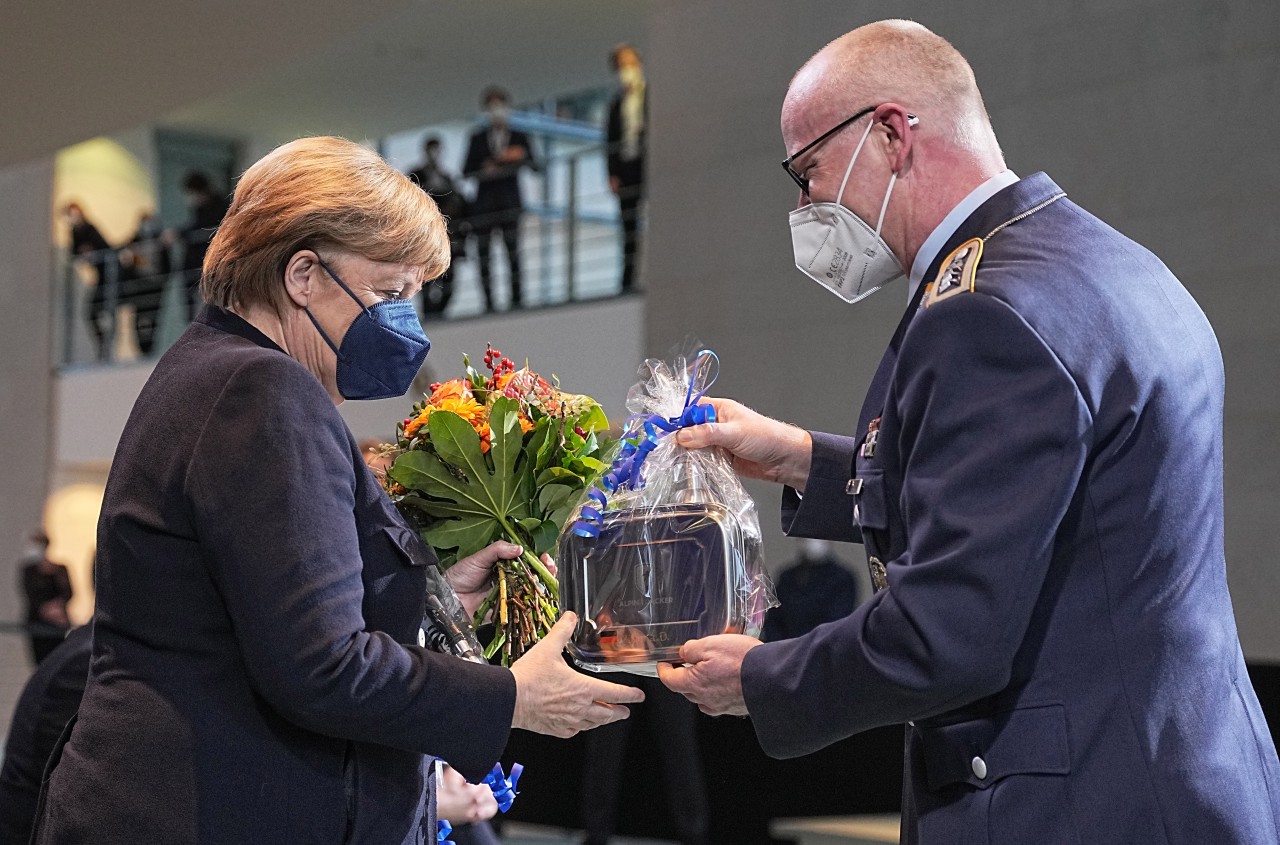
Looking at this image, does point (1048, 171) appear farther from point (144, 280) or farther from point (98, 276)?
point (98, 276)

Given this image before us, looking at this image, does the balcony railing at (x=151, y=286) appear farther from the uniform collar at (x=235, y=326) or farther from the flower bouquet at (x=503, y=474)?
the uniform collar at (x=235, y=326)

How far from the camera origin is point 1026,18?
23.2ft

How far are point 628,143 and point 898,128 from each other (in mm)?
8104

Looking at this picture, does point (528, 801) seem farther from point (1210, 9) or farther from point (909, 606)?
point (909, 606)

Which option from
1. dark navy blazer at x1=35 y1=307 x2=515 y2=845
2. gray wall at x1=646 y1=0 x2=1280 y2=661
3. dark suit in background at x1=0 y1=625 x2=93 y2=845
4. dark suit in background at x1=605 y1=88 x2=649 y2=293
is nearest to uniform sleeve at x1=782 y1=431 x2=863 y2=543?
dark navy blazer at x1=35 y1=307 x2=515 y2=845

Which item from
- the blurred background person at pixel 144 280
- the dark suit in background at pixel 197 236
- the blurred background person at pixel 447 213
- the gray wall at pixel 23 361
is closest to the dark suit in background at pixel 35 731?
the blurred background person at pixel 447 213

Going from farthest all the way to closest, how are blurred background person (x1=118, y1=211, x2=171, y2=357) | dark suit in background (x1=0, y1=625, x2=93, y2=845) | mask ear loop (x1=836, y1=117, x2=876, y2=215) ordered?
blurred background person (x1=118, y1=211, x2=171, y2=357) → dark suit in background (x1=0, y1=625, x2=93, y2=845) → mask ear loop (x1=836, y1=117, x2=876, y2=215)

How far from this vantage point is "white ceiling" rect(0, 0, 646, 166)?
304 cm

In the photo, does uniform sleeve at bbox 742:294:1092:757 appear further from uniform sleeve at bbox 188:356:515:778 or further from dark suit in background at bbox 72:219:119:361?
dark suit in background at bbox 72:219:119:361

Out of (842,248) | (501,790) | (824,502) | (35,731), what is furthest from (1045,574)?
(35,731)

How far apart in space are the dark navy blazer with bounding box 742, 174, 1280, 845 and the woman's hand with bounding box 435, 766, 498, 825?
1.28 metres

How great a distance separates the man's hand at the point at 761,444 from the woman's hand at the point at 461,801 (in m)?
0.92

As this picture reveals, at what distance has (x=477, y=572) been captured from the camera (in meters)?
2.15

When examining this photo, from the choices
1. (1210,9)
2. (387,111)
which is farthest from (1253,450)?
(387,111)
